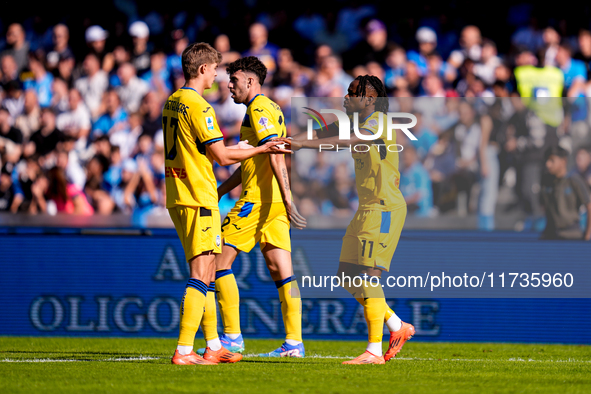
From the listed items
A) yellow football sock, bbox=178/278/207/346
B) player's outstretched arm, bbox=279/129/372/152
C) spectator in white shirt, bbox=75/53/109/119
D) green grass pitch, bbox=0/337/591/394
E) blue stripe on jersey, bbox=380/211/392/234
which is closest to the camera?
green grass pitch, bbox=0/337/591/394

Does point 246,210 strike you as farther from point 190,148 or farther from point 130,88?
point 130,88

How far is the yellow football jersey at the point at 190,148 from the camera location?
218 inches

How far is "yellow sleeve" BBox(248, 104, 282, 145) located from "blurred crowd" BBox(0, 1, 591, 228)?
292cm

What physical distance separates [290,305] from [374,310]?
718 millimetres

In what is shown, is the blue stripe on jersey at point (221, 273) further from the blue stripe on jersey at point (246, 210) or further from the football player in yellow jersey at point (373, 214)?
the football player in yellow jersey at point (373, 214)

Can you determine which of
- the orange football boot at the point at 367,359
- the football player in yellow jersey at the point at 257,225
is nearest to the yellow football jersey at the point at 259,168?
the football player in yellow jersey at the point at 257,225

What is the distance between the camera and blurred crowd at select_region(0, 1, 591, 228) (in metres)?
9.31

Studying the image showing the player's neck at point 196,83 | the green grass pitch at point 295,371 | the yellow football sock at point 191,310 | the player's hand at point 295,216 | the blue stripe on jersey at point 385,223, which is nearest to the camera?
the green grass pitch at point 295,371

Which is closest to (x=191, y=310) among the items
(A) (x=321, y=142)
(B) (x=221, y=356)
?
(B) (x=221, y=356)

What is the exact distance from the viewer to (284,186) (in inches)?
242

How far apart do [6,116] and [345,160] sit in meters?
5.72

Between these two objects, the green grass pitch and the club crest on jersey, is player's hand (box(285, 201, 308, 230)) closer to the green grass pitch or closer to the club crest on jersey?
the club crest on jersey

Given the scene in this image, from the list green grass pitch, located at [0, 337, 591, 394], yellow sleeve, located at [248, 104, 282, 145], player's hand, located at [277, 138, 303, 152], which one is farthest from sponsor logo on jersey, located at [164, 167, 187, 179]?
green grass pitch, located at [0, 337, 591, 394]

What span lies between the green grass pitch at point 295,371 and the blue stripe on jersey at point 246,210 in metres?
1.15
